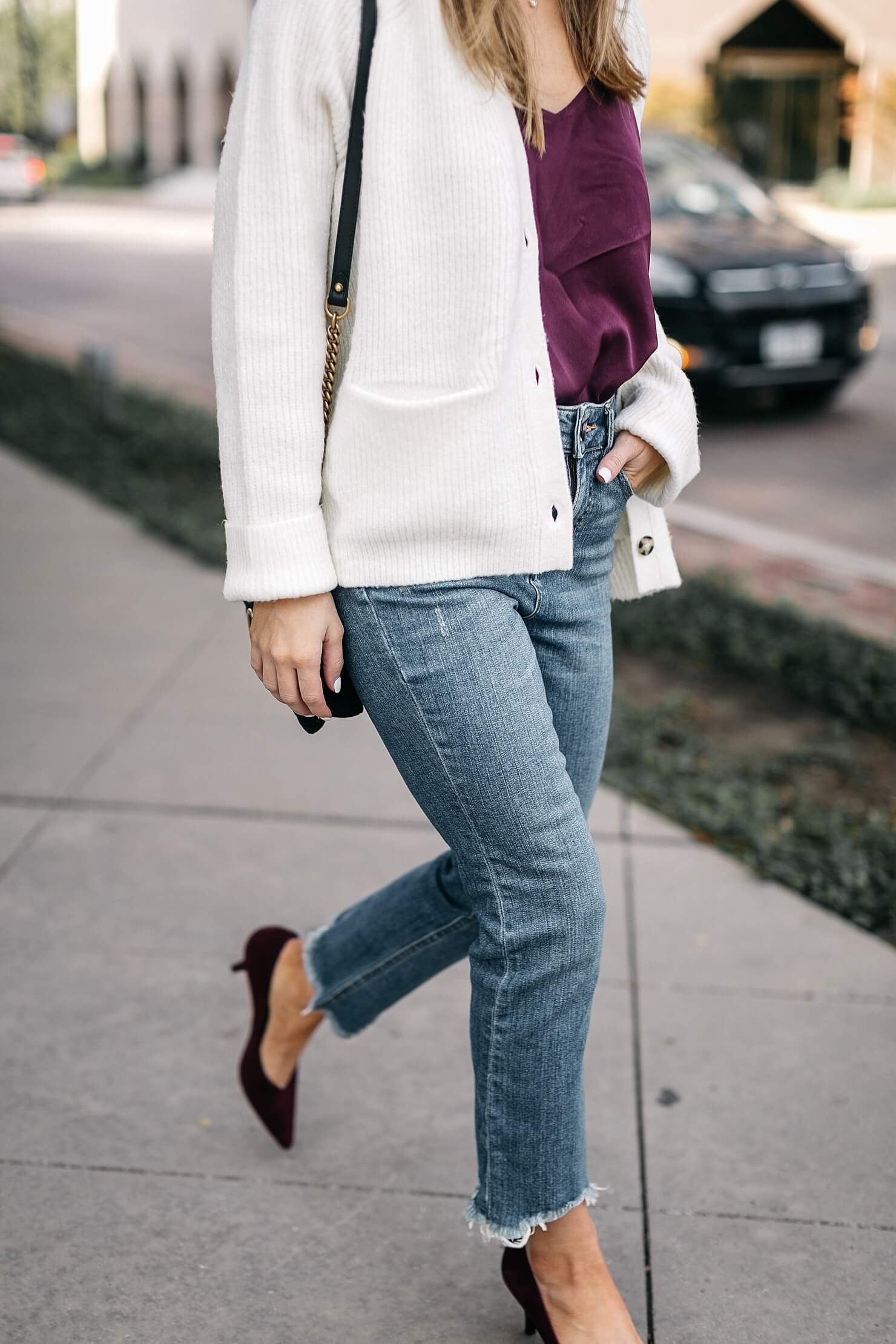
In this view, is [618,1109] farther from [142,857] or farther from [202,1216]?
[142,857]

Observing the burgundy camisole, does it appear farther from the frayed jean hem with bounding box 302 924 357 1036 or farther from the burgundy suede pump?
the burgundy suede pump

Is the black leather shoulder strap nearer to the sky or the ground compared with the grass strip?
nearer to the sky

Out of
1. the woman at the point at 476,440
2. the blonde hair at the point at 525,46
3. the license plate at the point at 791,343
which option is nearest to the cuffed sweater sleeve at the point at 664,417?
the woman at the point at 476,440

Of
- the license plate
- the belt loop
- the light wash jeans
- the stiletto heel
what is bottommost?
the license plate

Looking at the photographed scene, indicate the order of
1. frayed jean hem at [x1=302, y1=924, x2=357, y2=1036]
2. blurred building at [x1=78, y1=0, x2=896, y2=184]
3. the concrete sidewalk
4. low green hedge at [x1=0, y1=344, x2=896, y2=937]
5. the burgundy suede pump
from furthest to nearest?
blurred building at [x1=78, y1=0, x2=896, y2=184] → low green hedge at [x1=0, y1=344, x2=896, y2=937] → frayed jean hem at [x1=302, y1=924, x2=357, y2=1036] → the concrete sidewalk → the burgundy suede pump

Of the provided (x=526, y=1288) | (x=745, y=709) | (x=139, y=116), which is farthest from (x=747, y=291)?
(x=139, y=116)

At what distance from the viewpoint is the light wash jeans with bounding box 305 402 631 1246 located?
1.61 meters

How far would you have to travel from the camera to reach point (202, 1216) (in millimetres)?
2217

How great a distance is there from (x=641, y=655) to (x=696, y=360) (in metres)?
3.93

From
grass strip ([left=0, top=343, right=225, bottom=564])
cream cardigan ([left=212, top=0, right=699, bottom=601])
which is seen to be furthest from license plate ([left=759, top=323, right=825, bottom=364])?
cream cardigan ([left=212, top=0, right=699, bottom=601])

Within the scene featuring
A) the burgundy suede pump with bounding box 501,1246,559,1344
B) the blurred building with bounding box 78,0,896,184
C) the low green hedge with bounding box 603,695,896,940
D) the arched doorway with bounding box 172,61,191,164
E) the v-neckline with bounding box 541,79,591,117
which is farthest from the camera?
the arched doorway with bounding box 172,61,191,164

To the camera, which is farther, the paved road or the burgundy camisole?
the paved road

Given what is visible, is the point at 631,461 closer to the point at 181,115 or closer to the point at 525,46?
the point at 525,46

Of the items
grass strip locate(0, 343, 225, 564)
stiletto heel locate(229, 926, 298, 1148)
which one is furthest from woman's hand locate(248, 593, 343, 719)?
grass strip locate(0, 343, 225, 564)
